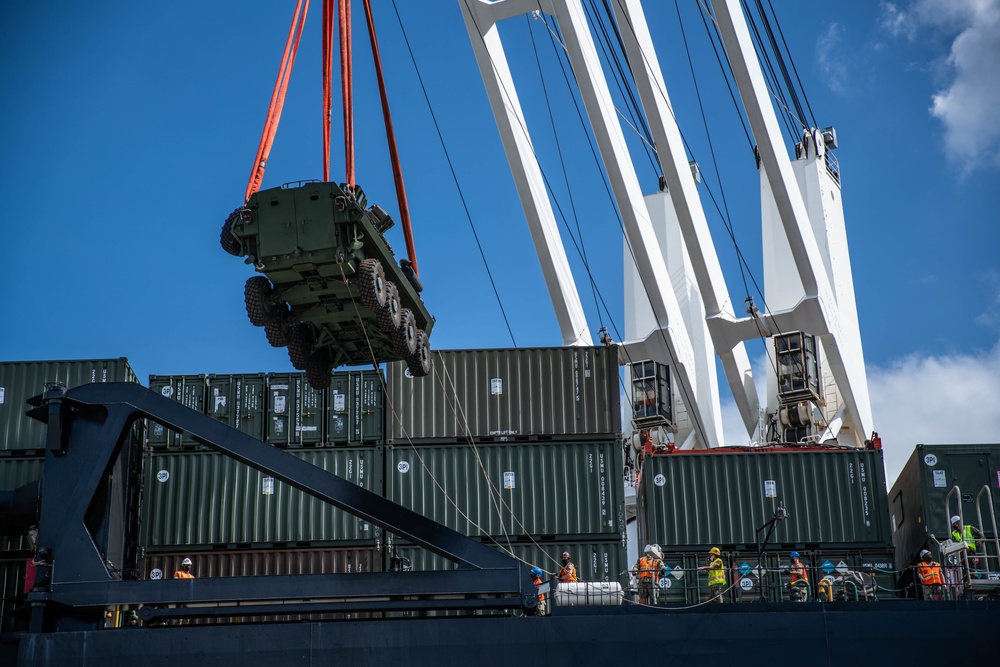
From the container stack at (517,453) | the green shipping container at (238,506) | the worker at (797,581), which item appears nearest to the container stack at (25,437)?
the green shipping container at (238,506)

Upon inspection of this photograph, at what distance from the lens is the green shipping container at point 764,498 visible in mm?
26766

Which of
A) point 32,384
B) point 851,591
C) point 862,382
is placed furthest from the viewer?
point 862,382

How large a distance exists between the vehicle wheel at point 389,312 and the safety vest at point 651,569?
600 centimetres

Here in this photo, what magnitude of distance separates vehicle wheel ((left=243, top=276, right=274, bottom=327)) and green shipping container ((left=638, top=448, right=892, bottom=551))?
1027 centimetres

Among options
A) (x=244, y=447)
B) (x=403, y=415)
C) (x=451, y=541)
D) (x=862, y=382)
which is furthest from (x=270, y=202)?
(x=862, y=382)

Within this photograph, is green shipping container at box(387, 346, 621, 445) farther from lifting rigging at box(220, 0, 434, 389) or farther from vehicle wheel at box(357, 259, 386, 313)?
vehicle wheel at box(357, 259, 386, 313)

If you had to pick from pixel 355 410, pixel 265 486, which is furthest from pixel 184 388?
pixel 355 410

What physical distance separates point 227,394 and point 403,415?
4.18 meters

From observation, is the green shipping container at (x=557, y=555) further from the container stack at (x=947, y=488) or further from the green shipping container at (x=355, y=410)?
the container stack at (x=947, y=488)

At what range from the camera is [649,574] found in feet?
70.5

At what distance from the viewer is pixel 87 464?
19.5m

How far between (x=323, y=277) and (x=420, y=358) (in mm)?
3544

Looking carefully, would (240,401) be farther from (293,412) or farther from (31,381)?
(31,381)

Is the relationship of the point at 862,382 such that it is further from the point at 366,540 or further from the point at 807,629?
the point at 807,629
